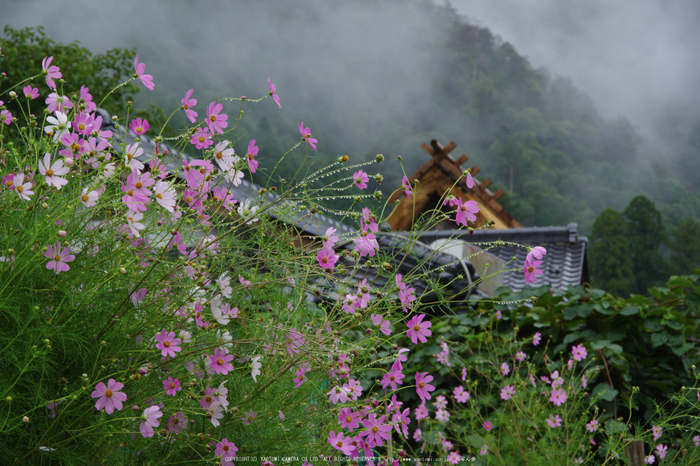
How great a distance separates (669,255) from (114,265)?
112ft

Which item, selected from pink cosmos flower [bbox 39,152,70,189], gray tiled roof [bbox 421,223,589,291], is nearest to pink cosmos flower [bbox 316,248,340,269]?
pink cosmos flower [bbox 39,152,70,189]

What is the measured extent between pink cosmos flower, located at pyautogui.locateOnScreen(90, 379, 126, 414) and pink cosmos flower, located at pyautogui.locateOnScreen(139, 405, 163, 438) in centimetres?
4

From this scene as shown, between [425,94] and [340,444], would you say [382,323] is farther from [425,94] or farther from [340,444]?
[425,94]

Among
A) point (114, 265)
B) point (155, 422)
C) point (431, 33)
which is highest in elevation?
point (431, 33)

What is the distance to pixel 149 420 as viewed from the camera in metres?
0.80

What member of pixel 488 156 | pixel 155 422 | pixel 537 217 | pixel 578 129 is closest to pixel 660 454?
pixel 155 422

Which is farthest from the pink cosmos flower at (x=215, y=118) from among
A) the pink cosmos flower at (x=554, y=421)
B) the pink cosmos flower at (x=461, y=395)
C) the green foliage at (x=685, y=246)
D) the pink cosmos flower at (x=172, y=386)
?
the green foliage at (x=685, y=246)

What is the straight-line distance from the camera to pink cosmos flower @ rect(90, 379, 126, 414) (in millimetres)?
771

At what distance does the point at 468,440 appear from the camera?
2.26 meters

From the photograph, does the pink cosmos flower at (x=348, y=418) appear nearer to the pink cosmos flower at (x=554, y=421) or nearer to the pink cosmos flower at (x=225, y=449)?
the pink cosmos flower at (x=225, y=449)

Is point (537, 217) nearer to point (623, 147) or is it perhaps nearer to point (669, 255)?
point (669, 255)

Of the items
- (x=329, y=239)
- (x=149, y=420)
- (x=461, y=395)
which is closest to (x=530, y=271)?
(x=329, y=239)

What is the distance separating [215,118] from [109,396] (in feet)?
1.91

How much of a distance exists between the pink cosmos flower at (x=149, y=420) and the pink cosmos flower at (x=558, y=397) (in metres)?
1.77
